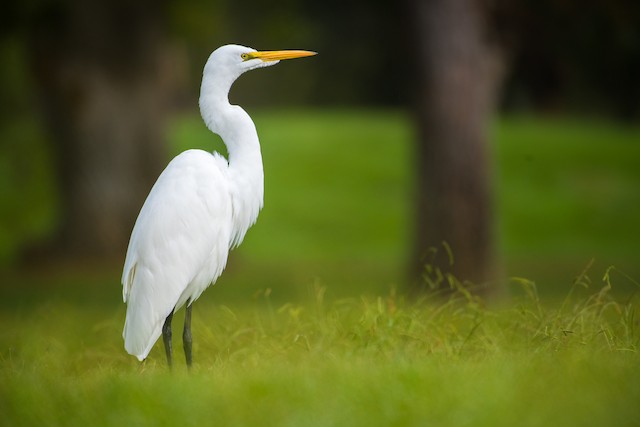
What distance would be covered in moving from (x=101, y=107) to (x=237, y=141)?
7748mm

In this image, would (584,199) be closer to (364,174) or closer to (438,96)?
(364,174)

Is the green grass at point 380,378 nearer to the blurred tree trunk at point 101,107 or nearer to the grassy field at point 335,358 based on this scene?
the grassy field at point 335,358

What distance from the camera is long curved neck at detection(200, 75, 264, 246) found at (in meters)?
5.10

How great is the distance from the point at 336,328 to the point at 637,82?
19.6 metres

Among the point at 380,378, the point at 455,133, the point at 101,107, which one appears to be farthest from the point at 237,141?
the point at 101,107

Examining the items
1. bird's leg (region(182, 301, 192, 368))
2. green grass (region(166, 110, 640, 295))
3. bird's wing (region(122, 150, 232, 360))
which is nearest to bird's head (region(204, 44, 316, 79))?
bird's wing (region(122, 150, 232, 360))

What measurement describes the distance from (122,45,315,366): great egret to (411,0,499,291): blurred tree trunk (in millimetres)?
4091

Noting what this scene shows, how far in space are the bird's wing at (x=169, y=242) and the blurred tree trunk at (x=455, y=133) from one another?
4.28m

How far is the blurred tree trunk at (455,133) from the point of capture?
8969 millimetres

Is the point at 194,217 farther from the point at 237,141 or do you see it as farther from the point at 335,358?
the point at 335,358

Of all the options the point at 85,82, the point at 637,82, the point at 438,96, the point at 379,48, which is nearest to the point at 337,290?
the point at 438,96

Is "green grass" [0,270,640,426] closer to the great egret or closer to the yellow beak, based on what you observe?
the great egret

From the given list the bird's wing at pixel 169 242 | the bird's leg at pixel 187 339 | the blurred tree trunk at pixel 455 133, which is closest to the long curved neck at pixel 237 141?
the bird's wing at pixel 169 242

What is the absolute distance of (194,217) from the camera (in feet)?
16.2
